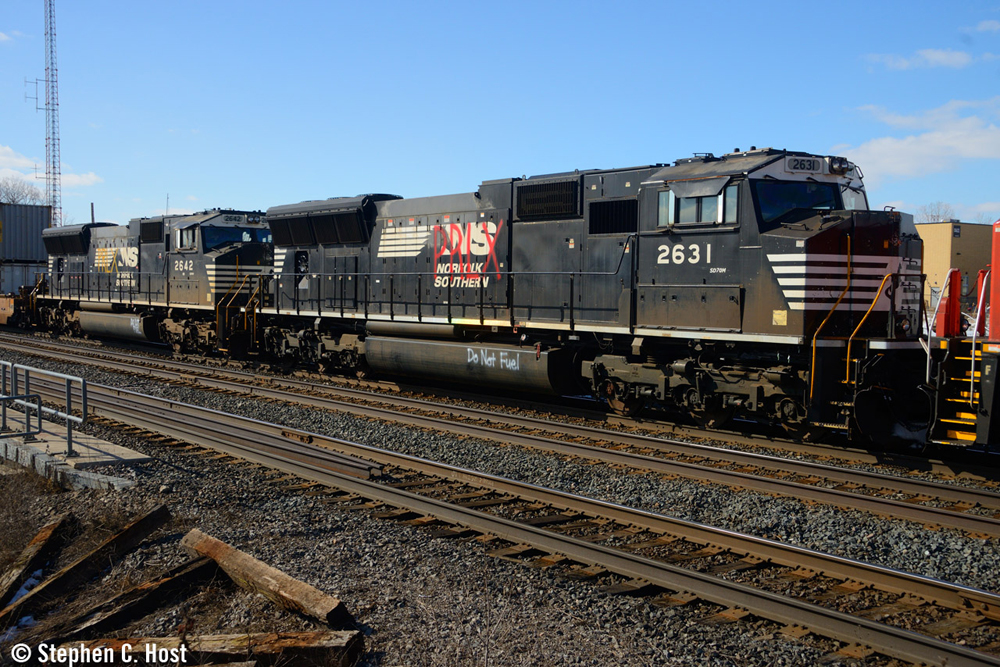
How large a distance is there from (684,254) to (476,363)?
4.69m

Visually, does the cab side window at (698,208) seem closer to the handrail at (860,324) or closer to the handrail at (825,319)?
the handrail at (825,319)

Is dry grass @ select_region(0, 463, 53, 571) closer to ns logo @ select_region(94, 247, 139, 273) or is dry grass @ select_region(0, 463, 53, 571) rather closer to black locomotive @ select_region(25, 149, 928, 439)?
black locomotive @ select_region(25, 149, 928, 439)

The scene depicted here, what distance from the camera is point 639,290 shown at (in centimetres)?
1154

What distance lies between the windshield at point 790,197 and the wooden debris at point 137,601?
7.68m

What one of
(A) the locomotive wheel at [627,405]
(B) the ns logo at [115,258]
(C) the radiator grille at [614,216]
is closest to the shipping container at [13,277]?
(B) the ns logo at [115,258]

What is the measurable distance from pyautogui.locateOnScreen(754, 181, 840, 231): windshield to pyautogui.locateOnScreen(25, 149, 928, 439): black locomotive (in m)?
0.03

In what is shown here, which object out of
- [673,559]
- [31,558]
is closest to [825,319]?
[673,559]

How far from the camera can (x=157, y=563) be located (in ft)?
20.5

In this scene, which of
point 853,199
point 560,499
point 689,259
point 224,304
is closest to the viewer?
point 560,499

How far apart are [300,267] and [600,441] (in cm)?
1056

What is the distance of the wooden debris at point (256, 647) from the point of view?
4453 mm

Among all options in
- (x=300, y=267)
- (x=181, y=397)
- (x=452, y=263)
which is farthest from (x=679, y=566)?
(x=300, y=267)

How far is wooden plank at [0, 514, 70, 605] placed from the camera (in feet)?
19.5

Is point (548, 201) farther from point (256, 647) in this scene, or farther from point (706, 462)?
point (256, 647)
